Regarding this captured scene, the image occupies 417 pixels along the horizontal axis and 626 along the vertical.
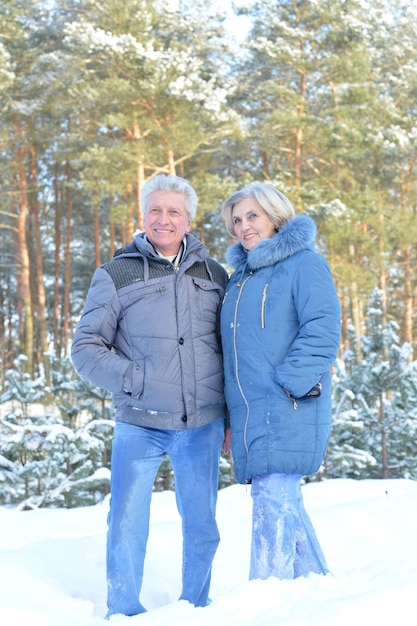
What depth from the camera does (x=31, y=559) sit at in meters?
3.60

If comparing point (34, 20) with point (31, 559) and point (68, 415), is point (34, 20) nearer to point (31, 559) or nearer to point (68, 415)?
point (68, 415)

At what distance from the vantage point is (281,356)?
2871 mm

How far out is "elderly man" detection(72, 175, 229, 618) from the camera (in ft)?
9.77

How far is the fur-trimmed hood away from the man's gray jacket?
32cm

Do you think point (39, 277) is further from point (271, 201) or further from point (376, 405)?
point (271, 201)

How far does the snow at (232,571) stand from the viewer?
7.82ft

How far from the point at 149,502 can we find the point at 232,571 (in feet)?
3.80

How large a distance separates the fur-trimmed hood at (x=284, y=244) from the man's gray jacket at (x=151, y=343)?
324mm

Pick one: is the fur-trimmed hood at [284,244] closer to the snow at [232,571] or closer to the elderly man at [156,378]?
the elderly man at [156,378]

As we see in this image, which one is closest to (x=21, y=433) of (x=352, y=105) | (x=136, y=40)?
(x=136, y=40)

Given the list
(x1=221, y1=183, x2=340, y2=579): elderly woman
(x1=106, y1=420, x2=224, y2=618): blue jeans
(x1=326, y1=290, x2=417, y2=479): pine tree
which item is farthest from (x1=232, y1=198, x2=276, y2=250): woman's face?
(x1=326, y1=290, x2=417, y2=479): pine tree

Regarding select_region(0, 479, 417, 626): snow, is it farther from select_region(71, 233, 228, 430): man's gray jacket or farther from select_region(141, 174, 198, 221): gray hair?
select_region(141, 174, 198, 221): gray hair

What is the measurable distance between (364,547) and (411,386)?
5412 mm

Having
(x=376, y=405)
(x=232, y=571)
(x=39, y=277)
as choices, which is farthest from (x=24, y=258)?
(x=232, y=571)
